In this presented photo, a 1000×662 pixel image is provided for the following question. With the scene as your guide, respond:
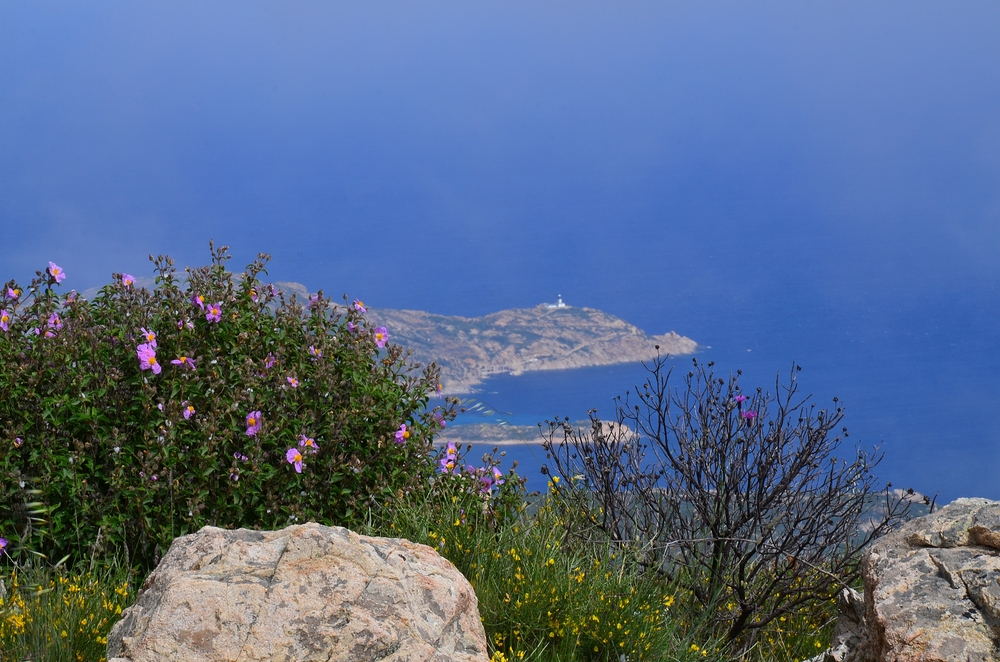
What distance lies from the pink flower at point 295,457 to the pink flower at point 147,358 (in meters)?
0.70

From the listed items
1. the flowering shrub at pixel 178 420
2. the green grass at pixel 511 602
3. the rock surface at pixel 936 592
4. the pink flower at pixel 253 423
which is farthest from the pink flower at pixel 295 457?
the rock surface at pixel 936 592

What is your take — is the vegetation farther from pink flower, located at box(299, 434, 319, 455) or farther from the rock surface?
the rock surface

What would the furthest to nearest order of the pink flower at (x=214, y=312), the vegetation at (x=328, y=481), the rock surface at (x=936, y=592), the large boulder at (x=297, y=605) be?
the pink flower at (x=214, y=312)
the vegetation at (x=328, y=481)
the rock surface at (x=936, y=592)
the large boulder at (x=297, y=605)

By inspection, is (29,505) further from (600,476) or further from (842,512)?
(842,512)

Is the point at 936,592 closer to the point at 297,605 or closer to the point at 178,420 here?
the point at 297,605

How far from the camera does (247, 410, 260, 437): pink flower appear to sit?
4.35 m

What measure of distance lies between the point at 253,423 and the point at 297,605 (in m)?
1.75

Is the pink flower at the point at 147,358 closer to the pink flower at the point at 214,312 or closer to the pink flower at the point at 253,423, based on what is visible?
the pink flower at the point at 214,312

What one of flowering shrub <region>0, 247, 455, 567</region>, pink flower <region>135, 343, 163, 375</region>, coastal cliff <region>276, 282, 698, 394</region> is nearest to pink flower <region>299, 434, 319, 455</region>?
flowering shrub <region>0, 247, 455, 567</region>

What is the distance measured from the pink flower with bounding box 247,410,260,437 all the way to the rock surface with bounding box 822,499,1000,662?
254cm

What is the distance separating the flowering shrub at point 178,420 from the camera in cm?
434

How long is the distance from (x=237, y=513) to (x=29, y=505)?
0.88m

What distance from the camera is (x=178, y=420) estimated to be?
14.2 feet

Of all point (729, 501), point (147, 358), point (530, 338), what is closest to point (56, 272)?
point (147, 358)
